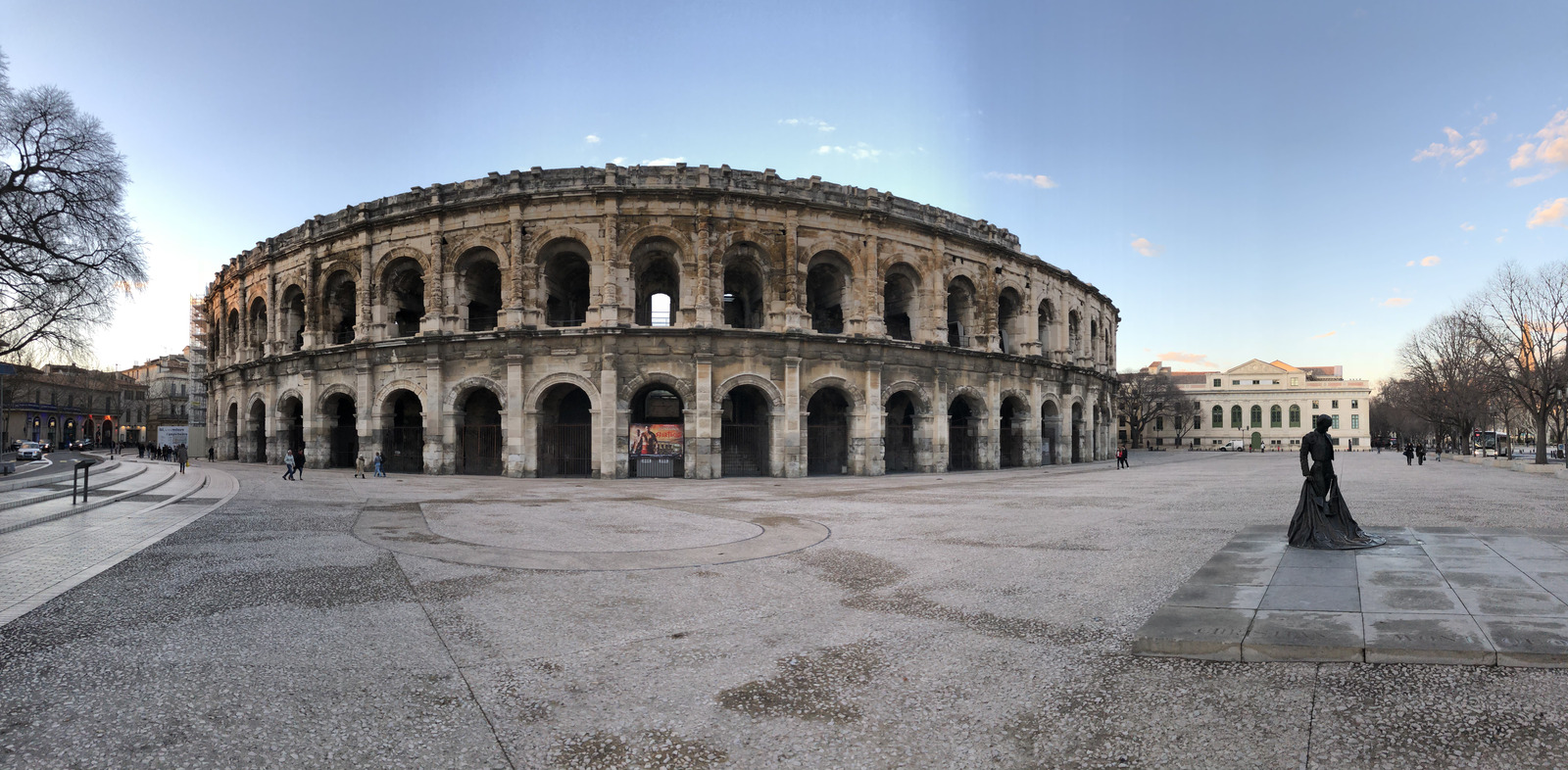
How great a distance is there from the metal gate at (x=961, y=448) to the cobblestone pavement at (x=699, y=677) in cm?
2252

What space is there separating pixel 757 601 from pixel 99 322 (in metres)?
27.7

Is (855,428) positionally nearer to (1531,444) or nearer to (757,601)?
(757,601)

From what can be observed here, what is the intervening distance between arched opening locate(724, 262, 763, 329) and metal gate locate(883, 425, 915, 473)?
803 centimetres

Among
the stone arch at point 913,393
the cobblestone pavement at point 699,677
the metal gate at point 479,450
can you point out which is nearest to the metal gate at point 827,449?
the stone arch at point 913,393

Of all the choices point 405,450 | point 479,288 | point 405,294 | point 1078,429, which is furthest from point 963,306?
point 405,450

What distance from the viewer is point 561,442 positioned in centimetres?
2611

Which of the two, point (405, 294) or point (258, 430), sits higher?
point (405, 294)

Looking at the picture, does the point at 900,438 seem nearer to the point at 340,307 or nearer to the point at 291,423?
the point at 340,307

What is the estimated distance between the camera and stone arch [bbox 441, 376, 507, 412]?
25.1 m

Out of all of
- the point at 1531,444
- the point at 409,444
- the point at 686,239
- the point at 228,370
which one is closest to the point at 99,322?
the point at 409,444

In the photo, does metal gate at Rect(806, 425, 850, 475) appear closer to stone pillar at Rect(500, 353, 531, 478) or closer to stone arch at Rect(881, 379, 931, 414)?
stone arch at Rect(881, 379, 931, 414)

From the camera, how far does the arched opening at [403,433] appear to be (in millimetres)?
27547

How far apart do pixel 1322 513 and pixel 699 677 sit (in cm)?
813

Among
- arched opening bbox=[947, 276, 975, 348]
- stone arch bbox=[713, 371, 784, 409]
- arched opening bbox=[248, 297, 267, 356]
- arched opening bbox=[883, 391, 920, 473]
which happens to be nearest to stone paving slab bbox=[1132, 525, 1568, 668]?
stone arch bbox=[713, 371, 784, 409]
